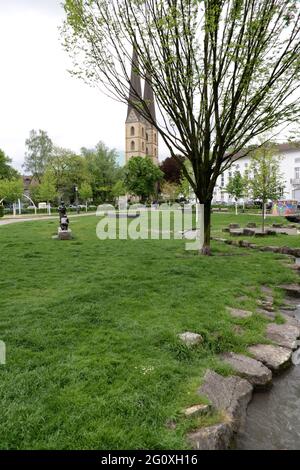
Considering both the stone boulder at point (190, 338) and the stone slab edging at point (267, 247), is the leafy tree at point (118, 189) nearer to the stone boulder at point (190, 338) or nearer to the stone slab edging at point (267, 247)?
the stone slab edging at point (267, 247)

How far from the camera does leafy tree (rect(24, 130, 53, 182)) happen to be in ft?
161

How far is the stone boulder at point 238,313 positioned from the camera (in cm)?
456

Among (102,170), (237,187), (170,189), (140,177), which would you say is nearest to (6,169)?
(102,170)

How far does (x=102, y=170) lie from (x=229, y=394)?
51055mm

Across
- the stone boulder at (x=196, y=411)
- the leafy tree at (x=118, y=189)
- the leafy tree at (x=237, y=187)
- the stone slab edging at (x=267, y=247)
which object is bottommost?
the stone boulder at (x=196, y=411)

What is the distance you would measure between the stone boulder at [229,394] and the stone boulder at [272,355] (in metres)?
0.53

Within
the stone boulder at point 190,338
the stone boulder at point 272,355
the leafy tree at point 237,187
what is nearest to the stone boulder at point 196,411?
the stone boulder at point 190,338

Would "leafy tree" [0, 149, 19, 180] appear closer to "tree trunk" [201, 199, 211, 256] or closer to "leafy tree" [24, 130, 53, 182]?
"leafy tree" [24, 130, 53, 182]

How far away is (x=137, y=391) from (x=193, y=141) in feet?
23.4

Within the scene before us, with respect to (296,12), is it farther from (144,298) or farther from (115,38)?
(144,298)

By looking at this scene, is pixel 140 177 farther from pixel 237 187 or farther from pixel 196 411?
pixel 196 411

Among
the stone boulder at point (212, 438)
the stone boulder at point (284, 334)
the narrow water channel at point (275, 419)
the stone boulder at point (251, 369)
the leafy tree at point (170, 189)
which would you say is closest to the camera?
the stone boulder at point (212, 438)

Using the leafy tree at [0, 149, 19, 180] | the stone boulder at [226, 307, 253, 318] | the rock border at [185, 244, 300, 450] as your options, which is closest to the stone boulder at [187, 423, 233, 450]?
the rock border at [185, 244, 300, 450]

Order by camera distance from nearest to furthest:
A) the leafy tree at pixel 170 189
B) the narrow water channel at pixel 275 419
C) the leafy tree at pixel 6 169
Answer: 1. the narrow water channel at pixel 275 419
2. the leafy tree at pixel 6 169
3. the leafy tree at pixel 170 189
